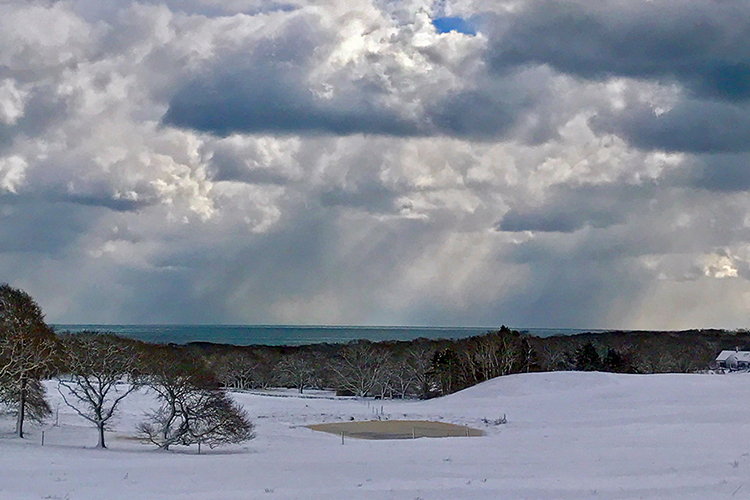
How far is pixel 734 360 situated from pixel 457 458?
101 meters

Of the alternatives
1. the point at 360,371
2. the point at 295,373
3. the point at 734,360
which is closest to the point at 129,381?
the point at 360,371

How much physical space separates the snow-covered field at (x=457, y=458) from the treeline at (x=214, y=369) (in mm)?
1504

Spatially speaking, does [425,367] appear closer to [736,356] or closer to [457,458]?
[736,356]

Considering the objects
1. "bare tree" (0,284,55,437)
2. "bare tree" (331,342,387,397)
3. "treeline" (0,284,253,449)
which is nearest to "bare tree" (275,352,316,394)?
"bare tree" (331,342,387,397)

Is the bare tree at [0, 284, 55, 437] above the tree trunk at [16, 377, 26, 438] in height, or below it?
above

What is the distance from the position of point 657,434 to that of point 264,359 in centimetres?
8204

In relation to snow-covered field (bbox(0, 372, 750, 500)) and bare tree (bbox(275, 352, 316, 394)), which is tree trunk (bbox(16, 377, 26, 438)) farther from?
bare tree (bbox(275, 352, 316, 394))

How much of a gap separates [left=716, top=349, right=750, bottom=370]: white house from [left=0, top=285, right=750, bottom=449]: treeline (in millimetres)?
2045

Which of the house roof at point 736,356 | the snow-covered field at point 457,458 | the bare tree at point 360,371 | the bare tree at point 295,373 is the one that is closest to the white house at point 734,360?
the house roof at point 736,356

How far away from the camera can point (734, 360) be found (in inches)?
4557

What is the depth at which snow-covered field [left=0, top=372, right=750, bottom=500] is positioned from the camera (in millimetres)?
20375

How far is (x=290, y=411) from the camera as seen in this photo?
5847 cm

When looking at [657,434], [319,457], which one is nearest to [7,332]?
[319,457]

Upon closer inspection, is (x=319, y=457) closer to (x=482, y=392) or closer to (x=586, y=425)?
(x=586, y=425)
